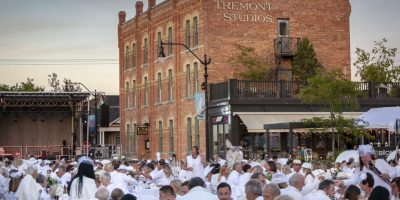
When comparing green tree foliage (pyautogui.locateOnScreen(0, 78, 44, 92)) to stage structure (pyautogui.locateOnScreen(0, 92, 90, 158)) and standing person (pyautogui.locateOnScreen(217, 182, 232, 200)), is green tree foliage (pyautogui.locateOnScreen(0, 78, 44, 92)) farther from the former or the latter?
standing person (pyautogui.locateOnScreen(217, 182, 232, 200))

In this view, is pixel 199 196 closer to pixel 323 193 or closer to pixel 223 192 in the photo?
pixel 223 192

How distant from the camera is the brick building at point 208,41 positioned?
47344 mm

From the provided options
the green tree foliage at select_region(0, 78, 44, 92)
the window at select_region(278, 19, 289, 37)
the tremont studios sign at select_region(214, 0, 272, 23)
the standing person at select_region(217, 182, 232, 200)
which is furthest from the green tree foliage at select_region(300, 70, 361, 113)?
the green tree foliage at select_region(0, 78, 44, 92)

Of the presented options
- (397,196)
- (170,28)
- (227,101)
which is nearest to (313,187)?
(397,196)

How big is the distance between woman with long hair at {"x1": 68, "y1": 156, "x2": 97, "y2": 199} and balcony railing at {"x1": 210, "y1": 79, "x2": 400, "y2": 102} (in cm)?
3038

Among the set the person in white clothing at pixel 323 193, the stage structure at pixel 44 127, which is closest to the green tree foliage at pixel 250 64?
the stage structure at pixel 44 127

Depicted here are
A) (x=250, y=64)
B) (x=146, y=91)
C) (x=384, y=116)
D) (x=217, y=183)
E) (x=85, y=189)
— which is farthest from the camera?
(x=146, y=91)

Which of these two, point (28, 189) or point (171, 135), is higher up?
point (171, 135)

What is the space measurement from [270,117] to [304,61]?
194 inches

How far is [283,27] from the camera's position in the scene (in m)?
49.0

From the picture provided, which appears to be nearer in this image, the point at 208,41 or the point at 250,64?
the point at 250,64

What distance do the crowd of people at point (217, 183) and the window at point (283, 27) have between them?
23.8 metres

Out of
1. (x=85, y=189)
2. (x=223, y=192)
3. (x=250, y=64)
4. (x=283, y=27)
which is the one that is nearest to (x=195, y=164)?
(x=85, y=189)

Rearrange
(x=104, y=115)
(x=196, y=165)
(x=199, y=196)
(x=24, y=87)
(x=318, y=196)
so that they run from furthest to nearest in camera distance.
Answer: (x=24, y=87) < (x=104, y=115) < (x=196, y=165) < (x=318, y=196) < (x=199, y=196)
